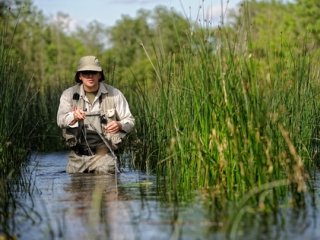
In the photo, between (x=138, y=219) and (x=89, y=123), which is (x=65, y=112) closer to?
(x=89, y=123)

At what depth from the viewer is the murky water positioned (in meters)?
5.91

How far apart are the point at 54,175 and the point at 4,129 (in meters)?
1.93

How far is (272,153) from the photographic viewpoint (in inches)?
269

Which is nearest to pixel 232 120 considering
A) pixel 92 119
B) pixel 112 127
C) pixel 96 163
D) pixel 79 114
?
pixel 79 114

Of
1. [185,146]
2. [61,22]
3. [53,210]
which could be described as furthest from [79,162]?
[61,22]

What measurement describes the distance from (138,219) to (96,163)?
4074mm

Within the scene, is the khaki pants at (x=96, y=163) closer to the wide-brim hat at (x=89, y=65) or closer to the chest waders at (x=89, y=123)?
the chest waders at (x=89, y=123)

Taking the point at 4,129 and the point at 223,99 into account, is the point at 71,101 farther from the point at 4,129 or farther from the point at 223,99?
the point at 223,99

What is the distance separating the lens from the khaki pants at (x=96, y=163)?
10617 mm

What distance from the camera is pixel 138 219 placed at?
6633 mm

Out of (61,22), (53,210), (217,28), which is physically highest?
(61,22)

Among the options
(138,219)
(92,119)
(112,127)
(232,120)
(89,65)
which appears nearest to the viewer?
(138,219)

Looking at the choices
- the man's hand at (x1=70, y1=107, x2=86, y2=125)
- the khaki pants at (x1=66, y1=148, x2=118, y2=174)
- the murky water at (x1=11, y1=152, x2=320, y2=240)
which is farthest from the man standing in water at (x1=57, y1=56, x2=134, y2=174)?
the murky water at (x1=11, y1=152, x2=320, y2=240)

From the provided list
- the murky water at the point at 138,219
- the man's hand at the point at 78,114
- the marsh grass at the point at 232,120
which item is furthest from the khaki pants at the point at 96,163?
the murky water at the point at 138,219
